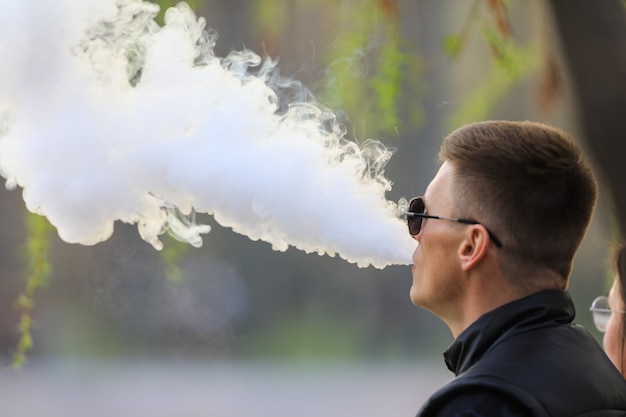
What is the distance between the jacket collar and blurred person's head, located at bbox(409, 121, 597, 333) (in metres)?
0.03

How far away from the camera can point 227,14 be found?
3.23 m

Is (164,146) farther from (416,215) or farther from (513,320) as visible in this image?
(513,320)

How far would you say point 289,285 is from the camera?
3246 mm

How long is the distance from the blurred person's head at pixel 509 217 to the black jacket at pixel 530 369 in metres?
0.05

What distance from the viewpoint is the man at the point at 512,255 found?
1.09 m

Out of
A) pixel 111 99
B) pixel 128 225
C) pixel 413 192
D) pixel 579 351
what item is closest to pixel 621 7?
pixel 413 192

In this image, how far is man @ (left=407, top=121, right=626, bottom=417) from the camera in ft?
3.58

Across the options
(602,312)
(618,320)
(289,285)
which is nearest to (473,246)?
(618,320)

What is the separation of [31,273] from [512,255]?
238 cm

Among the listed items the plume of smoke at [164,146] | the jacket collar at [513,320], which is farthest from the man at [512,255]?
the plume of smoke at [164,146]

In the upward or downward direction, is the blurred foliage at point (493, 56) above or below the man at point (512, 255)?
above

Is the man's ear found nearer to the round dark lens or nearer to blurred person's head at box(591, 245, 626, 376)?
the round dark lens

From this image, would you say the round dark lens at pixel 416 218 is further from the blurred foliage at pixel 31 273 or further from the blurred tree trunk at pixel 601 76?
the blurred tree trunk at pixel 601 76

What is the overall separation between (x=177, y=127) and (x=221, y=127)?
0.10 m
